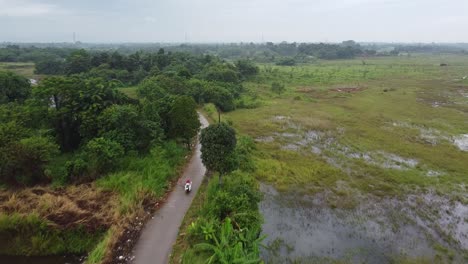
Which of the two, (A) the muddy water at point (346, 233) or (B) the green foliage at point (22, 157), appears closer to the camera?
(A) the muddy water at point (346, 233)

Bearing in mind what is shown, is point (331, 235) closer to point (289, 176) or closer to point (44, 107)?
point (289, 176)

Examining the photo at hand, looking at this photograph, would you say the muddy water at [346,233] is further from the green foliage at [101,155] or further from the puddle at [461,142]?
the puddle at [461,142]

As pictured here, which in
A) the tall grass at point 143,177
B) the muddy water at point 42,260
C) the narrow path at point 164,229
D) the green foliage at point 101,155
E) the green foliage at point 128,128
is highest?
the green foliage at point 128,128

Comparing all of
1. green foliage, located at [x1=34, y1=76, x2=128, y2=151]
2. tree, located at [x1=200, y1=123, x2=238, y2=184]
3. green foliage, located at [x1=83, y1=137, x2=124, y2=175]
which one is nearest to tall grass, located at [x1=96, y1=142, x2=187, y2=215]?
green foliage, located at [x1=83, y1=137, x2=124, y2=175]

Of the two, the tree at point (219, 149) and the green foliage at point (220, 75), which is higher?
the green foliage at point (220, 75)

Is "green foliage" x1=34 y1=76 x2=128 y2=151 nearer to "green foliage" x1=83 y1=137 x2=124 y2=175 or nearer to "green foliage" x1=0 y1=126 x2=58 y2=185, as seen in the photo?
"green foliage" x1=83 y1=137 x2=124 y2=175

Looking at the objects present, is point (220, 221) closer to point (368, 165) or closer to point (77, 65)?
point (368, 165)

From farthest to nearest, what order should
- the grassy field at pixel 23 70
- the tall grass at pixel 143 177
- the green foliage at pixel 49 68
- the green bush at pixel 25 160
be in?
1. the green foliage at pixel 49 68
2. the grassy field at pixel 23 70
3. the green bush at pixel 25 160
4. the tall grass at pixel 143 177

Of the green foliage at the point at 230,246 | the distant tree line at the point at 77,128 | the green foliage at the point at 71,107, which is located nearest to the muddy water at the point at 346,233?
the green foliage at the point at 230,246
